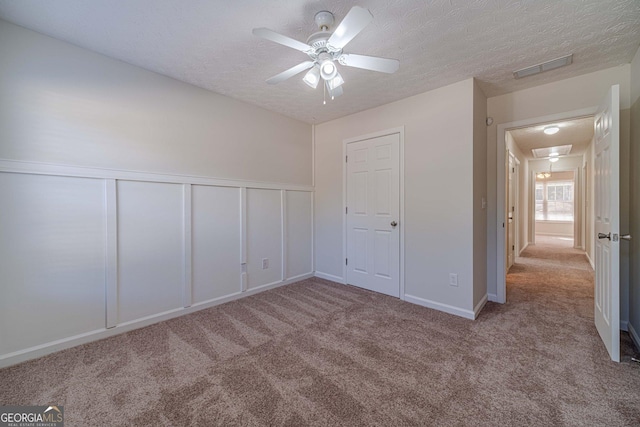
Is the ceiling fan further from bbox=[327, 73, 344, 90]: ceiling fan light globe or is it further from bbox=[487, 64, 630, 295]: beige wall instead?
bbox=[487, 64, 630, 295]: beige wall

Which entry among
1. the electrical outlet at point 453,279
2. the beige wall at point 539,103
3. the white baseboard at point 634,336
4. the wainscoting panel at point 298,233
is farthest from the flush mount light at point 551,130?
the wainscoting panel at point 298,233

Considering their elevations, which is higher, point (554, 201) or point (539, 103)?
point (539, 103)

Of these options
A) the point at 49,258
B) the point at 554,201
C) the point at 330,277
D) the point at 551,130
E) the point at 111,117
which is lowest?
the point at 330,277

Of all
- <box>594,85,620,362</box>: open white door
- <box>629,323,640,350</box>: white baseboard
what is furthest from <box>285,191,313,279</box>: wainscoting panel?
<box>629,323,640,350</box>: white baseboard

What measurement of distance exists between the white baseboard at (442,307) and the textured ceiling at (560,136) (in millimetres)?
2886

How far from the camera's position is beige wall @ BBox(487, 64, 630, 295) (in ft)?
7.88

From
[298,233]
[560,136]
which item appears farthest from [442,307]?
[560,136]

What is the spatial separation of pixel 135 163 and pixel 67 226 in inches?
28.2

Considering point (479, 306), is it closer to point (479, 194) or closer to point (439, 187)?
point (479, 194)

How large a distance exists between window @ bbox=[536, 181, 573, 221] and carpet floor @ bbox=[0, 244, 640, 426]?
795 centimetres

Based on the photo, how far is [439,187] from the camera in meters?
2.79

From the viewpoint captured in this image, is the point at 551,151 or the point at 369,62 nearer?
the point at 369,62

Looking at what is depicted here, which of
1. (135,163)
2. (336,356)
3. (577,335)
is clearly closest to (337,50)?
(135,163)

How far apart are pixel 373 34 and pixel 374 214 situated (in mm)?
2009
